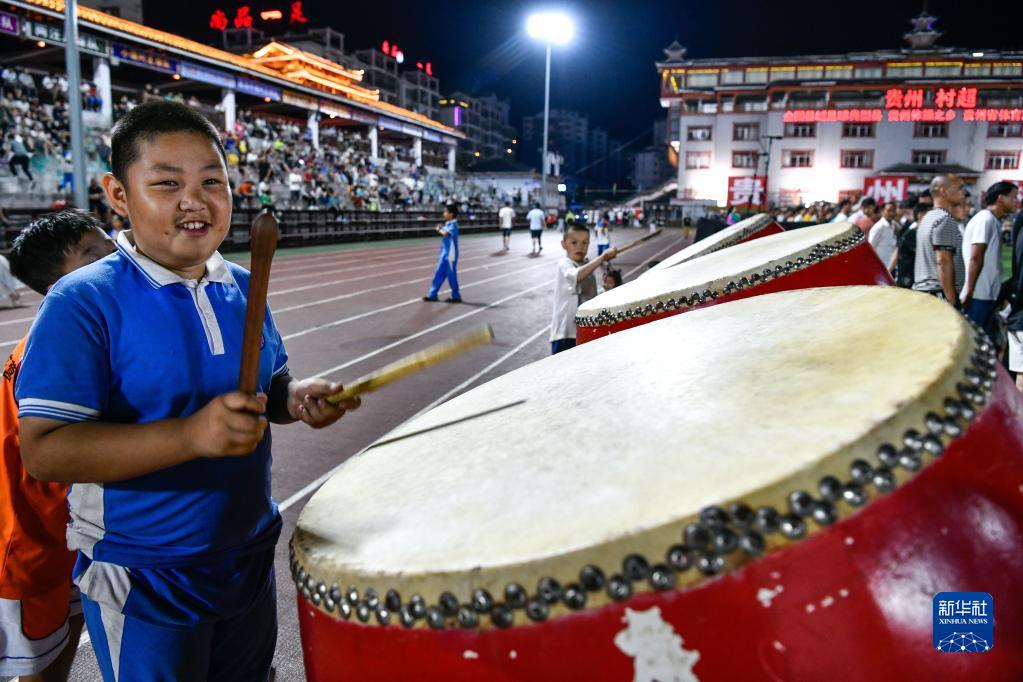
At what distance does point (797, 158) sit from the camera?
4438 cm

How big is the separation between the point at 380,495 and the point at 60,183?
1904 centimetres

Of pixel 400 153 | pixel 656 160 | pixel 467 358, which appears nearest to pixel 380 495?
pixel 467 358

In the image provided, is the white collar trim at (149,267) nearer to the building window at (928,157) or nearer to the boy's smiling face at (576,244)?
the boy's smiling face at (576,244)

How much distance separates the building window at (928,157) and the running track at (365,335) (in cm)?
3569

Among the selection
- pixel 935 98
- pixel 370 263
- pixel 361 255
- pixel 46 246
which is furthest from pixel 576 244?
pixel 935 98

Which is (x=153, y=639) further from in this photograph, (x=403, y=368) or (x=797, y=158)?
(x=797, y=158)

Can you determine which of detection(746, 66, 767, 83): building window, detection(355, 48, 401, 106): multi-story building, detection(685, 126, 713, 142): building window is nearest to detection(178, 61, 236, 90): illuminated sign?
detection(685, 126, 713, 142): building window

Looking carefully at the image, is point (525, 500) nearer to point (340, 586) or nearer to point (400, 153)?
point (340, 586)

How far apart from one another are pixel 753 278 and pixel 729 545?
190cm

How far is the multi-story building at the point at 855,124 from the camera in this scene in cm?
4184

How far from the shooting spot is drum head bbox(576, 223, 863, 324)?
2.49 meters

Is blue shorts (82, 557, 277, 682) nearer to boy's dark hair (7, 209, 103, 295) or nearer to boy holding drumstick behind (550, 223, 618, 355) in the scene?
boy's dark hair (7, 209, 103, 295)

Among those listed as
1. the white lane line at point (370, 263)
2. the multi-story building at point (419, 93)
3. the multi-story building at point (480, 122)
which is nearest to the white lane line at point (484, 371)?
the white lane line at point (370, 263)

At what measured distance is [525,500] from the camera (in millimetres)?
973
